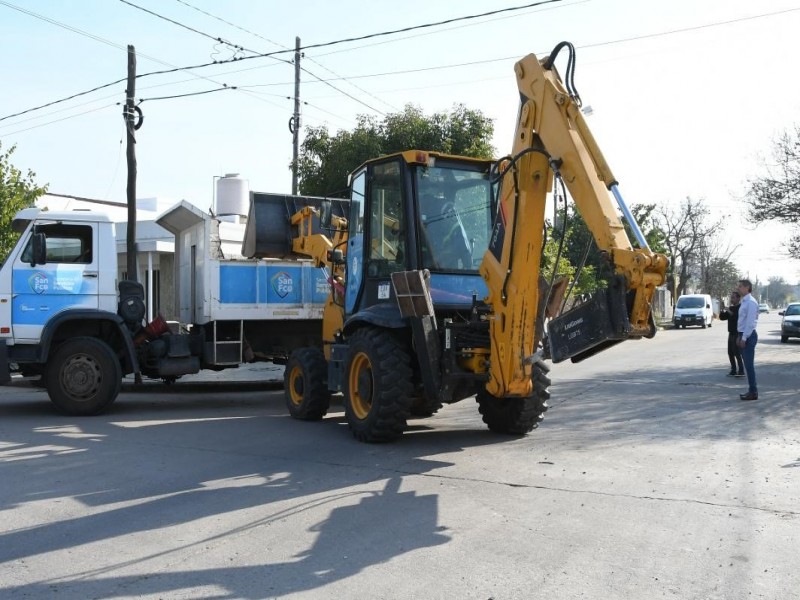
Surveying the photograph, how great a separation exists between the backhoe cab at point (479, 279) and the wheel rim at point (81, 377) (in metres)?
3.48

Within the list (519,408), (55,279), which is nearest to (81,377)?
(55,279)

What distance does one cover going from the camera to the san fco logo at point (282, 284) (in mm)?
13016

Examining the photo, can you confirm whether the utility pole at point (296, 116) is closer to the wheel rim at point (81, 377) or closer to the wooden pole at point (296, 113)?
the wooden pole at point (296, 113)

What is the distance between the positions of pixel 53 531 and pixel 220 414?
6280 mm

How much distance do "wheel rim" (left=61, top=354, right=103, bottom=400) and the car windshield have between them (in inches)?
1573

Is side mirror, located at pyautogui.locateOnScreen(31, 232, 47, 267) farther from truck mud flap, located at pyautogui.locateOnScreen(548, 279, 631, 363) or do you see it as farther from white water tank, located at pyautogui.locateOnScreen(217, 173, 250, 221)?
white water tank, located at pyautogui.locateOnScreen(217, 173, 250, 221)

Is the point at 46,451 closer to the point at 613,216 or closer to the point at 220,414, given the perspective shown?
the point at 220,414

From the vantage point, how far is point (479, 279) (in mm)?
9586

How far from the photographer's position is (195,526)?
19.4ft

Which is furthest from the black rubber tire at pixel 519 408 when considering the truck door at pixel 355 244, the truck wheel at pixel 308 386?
the truck wheel at pixel 308 386

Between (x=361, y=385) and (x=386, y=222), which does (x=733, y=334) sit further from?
(x=361, y=385)

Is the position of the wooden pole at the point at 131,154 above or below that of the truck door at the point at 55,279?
above

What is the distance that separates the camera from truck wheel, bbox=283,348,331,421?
432 inches

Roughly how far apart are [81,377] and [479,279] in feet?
19.3
